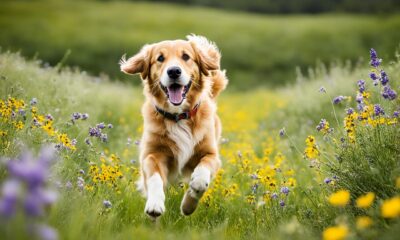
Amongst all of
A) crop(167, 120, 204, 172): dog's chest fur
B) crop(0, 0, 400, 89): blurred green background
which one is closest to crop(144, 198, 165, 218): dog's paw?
crop(167, 120, 204, 172): dog's chest fur

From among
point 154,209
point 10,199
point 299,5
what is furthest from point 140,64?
point 299,5

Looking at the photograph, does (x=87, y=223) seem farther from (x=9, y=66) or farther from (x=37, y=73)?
(x=37, y=73)

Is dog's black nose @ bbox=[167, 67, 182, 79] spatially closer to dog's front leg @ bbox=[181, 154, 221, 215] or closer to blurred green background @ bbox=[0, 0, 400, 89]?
dog's front leg @ bbox=[181, 154, 221, 215]

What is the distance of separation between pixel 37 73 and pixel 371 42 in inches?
902

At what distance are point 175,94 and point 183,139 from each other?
433mm

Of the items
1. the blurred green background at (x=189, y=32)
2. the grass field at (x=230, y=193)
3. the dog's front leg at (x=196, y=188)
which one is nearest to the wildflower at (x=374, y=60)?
the grass field at (x=230, y=193)

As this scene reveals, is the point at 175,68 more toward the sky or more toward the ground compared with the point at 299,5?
more toward the sky

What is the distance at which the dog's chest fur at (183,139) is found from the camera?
4.20 m

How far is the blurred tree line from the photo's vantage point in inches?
1583

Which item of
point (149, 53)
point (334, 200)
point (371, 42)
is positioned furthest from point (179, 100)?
point (371, 42)

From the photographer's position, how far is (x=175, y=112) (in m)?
4.39

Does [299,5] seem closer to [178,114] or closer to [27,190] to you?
[178,114]

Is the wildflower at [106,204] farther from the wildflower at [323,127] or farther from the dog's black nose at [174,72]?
the wildflower at [323,127]

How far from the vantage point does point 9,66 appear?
5.38 meters
